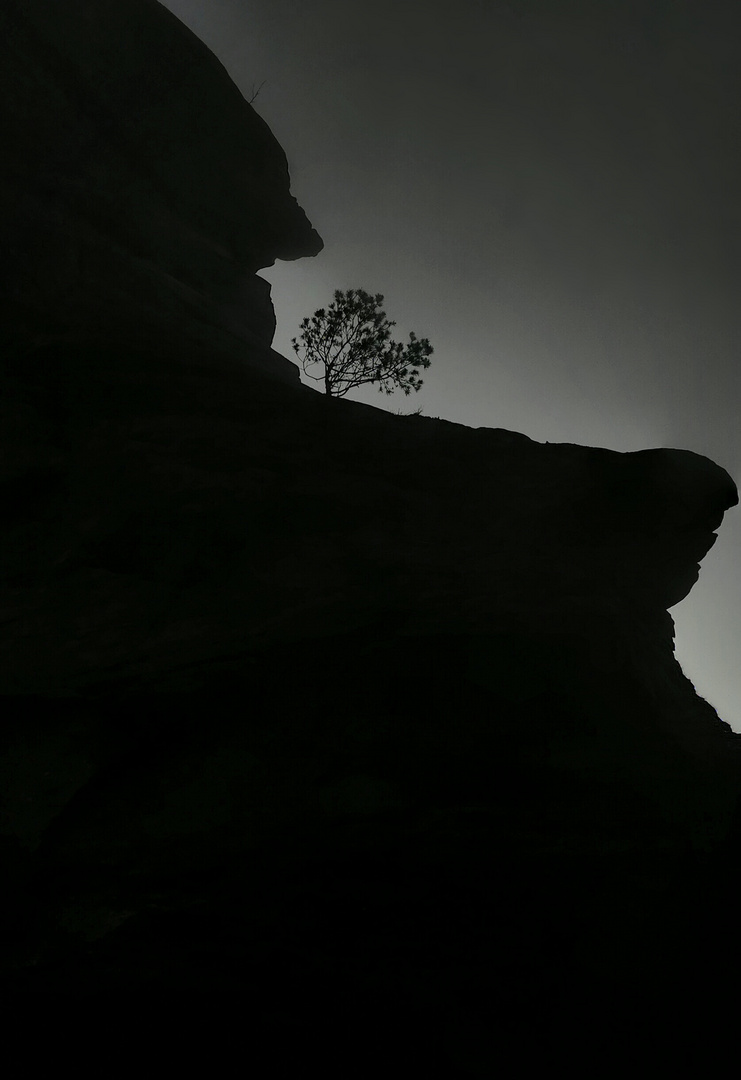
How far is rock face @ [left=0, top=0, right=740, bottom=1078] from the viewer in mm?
9609

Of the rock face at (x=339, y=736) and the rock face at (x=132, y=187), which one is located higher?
the rock face at (x=132, y=187)

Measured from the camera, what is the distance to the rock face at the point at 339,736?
961 cm

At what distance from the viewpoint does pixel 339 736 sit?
11.1 metres

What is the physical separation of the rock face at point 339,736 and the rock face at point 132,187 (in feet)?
8.99

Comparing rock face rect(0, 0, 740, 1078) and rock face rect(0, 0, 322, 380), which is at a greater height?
rock face rect(0, 0, 322, 380)

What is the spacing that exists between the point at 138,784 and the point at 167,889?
173cm

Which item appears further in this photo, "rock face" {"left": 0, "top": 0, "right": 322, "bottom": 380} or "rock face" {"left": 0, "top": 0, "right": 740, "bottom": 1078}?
"rock face" {"left": 0, "top": 0, "right": 322, "bottom": 380}

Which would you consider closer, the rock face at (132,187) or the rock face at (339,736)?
the rock face at (339,736)

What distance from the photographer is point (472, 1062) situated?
30.1 feet

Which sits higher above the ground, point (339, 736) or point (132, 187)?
point (132, 187)

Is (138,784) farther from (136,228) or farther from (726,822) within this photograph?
(136,228)

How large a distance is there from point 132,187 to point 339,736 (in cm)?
2120

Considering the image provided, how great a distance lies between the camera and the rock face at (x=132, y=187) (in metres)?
14.8

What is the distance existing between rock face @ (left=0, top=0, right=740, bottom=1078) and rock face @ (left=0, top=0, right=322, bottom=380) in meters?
2.74
